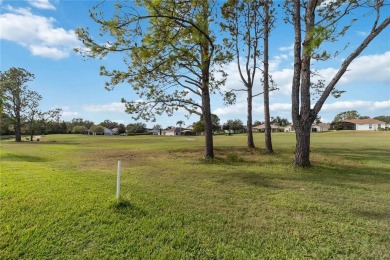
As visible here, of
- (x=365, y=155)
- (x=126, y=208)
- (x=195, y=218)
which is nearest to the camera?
(x=195, y=218)

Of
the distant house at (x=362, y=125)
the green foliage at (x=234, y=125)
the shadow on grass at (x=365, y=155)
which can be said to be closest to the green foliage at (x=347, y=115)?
the distant house at (x=362, y=125)

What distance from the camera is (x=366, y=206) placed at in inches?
216

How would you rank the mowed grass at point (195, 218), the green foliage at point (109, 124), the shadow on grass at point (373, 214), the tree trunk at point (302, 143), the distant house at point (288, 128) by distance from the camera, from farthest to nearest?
the green foliage at point (109, 124), the distant house at point (288, 128), the tree trunk at point (302, 143), the shadow on grass at point (373, 214), the mowed grass at point (195, 218)

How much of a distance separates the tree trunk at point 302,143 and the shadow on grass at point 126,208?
750 centimetres

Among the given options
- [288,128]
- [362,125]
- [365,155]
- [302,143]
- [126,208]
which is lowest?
[126,208]

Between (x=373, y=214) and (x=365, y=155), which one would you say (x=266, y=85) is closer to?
(x=365, y=155)

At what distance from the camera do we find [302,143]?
33.6ft

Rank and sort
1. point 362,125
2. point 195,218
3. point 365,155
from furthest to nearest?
point 362,125, point 365,155, point 195,218

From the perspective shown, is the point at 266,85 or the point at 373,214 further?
the point at 266,85

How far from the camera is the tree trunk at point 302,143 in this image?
33.2 feet

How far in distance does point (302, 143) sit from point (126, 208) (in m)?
7.79

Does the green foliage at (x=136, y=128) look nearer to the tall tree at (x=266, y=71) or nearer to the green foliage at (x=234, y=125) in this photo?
the green foliage at (x=234, y=125)

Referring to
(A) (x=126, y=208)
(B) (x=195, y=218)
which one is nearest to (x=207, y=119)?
(A) (x=126, y=208)

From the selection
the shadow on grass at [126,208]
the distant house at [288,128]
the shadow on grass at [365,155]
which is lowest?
the shadow on grass at [126,208]
